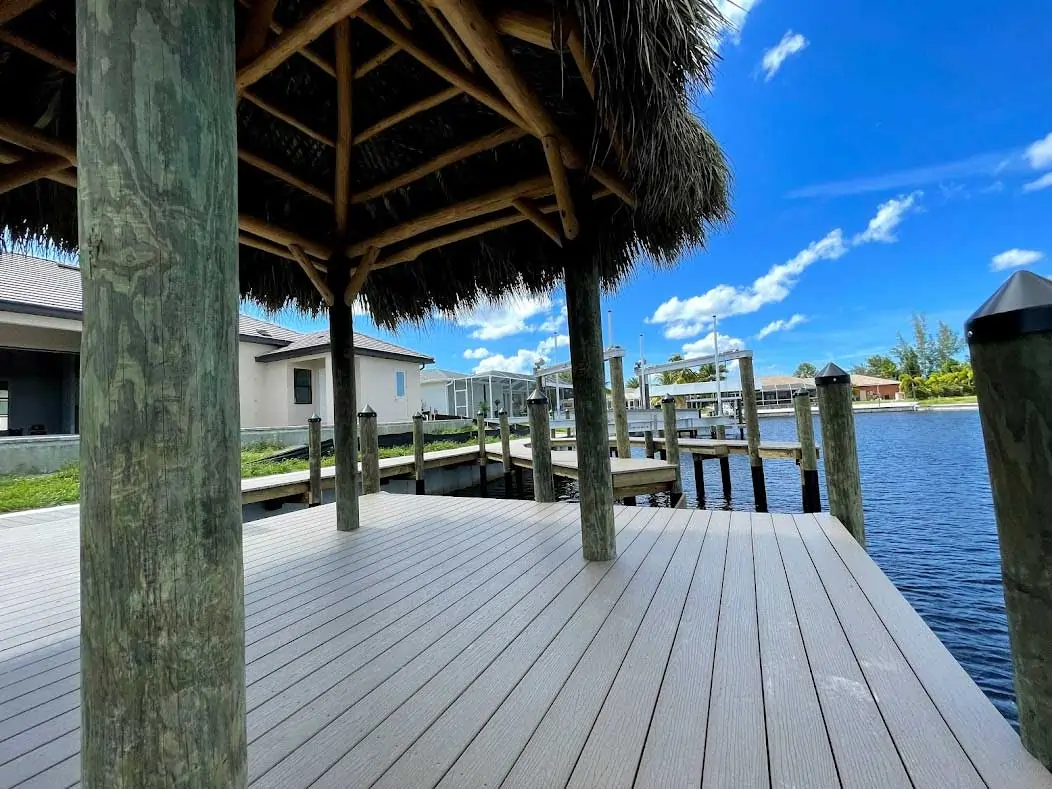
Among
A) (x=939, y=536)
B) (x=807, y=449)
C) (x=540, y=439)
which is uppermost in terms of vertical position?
(x=540, y=439)

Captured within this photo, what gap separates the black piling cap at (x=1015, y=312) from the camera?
1.06 metres

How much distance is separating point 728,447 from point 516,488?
4.57 meters

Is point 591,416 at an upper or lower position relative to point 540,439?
upper

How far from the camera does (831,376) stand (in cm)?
303

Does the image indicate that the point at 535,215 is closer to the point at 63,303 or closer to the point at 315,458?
the point at 315,458

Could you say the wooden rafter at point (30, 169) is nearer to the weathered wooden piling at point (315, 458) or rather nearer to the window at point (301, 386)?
the weathered wooden piling at point (315, 458)

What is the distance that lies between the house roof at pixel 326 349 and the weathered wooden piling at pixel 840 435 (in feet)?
39.8

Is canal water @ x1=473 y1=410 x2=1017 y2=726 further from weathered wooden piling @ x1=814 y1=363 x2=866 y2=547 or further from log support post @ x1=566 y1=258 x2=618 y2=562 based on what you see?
log support post @ x1=566 y1=258 x2=618 y2=562

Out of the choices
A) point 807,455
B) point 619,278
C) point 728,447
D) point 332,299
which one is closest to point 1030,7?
point 728,447

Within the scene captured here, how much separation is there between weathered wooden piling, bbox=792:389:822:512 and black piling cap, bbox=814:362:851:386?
2808 millimetres

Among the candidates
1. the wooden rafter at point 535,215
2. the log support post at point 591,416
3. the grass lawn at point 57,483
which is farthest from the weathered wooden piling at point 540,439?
the grass lawn at point 57,483

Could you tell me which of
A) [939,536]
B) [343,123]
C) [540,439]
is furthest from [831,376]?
[939,536]

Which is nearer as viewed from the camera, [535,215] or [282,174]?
Answer: [535,215]

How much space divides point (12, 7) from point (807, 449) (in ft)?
24.6
